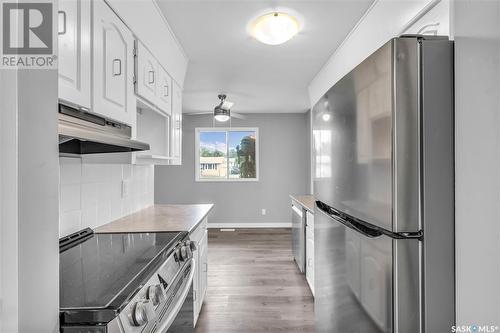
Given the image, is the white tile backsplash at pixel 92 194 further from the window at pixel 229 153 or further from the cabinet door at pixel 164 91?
the window at pixel 229 153

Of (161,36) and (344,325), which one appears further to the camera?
(161,36)

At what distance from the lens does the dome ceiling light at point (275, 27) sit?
82.1 inches

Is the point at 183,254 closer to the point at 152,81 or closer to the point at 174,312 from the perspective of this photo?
the point at 174,312

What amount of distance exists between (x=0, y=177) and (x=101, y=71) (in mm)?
1105

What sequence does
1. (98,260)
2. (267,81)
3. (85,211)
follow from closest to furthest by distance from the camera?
(98,260) < (85,211) < (267,81)

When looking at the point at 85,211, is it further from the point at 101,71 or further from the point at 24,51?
the point at 24,51

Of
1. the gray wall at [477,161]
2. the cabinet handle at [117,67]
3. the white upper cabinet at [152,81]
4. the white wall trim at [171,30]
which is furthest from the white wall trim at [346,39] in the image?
the cabinet handle at [117,67]

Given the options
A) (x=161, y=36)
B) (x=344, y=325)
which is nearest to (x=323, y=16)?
(x=161, y=36)

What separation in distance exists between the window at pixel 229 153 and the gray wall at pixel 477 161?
5227 millimetres

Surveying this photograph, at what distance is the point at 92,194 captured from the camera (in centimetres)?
176

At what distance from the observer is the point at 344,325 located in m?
1.24

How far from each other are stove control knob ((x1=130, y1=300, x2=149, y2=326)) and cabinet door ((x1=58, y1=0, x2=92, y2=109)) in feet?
2.59

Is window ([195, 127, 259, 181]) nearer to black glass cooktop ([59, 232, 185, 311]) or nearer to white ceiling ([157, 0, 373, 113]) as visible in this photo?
white ceiling ([157, 0, 373, 113])

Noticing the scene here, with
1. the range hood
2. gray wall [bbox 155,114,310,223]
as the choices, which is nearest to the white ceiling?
the range hood
